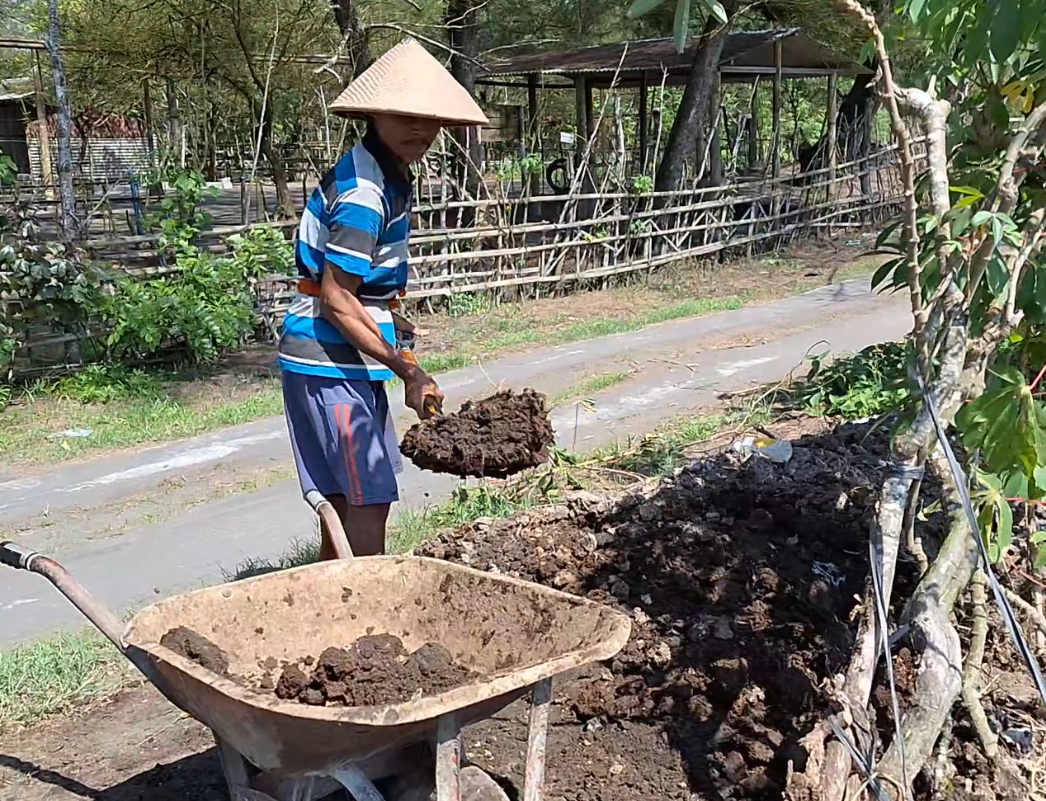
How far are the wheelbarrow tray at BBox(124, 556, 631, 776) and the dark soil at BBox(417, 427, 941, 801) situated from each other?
551 millimetres

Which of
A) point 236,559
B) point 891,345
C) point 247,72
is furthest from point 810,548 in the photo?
point 247,72

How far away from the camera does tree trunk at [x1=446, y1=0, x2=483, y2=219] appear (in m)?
11.7

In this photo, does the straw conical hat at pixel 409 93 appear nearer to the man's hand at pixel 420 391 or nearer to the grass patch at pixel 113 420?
the man's hand at pixel 420 391

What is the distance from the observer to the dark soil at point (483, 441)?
354 centimetres

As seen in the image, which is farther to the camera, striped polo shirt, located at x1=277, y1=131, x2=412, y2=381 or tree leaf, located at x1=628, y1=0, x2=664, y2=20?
striped polo shirt, located at x1=277, y1=131, x2=412, y2=381

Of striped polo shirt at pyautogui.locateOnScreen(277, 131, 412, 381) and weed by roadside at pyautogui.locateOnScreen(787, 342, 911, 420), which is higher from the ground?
striped polo shirt at pyautogui.locateOnScreen(277, 131, 412, 381)

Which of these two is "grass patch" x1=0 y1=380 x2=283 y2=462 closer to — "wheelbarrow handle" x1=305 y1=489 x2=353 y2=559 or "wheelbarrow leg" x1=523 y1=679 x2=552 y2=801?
"wheelbarrow handle" x1=305 y1=489 x2=353 y2=559

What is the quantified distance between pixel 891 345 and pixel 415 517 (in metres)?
3.79

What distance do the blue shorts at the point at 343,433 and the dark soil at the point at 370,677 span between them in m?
0.80

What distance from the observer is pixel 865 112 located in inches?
738

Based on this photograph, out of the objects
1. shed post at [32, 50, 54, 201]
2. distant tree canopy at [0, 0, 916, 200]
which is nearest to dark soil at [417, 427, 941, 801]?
distant tree canopy at [0, 0, 916, 200]

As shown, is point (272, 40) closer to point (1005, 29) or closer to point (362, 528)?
point (362, 528)

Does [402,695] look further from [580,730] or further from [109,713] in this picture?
[109,713]

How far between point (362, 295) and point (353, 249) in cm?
24
